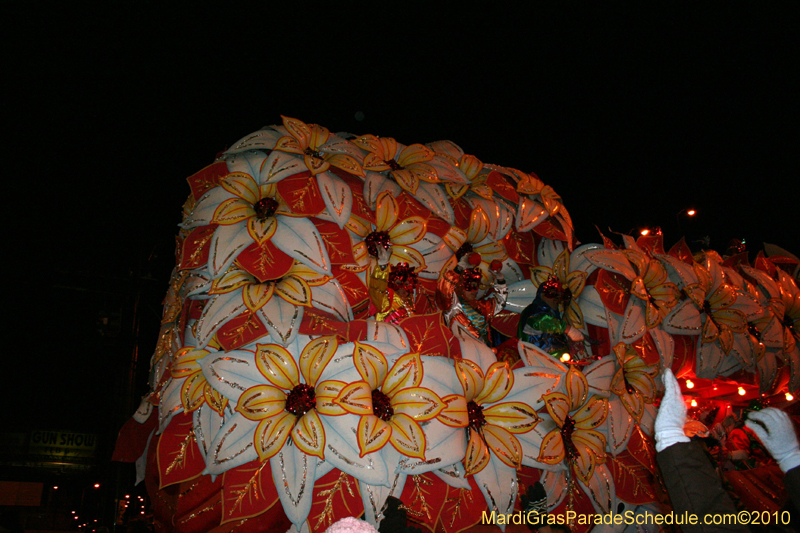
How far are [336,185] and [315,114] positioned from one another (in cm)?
116

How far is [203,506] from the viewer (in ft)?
4.82

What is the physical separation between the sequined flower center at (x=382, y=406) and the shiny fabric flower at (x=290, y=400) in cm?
11

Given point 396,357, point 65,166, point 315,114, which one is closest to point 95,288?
point 65,166

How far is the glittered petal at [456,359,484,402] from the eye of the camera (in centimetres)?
164

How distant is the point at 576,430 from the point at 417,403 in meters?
0.68

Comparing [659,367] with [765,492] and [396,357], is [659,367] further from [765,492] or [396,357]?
[396,357]

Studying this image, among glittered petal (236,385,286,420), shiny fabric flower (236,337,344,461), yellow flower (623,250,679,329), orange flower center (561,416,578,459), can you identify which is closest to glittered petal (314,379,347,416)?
shiny fabric flower (236,337,344,461)

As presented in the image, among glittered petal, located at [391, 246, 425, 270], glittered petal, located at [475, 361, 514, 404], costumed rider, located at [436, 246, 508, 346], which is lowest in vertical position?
glittered petal, located at [475, 361, 514, 404]

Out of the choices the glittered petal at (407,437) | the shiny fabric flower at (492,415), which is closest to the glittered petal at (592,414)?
the shiny fabric flower at (492,415)

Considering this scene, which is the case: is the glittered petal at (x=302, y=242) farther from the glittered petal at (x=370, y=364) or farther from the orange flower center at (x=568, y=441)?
the orange flower center at (x=568, y=441)

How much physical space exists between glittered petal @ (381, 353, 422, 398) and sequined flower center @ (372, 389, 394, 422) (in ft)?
0.06

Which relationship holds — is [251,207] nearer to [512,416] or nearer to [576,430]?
[512,416]

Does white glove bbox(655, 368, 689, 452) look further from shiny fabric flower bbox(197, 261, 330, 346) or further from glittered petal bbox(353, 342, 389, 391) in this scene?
shiny fabric flower bbox(197, 261, 330, 346)

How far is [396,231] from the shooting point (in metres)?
1.92
